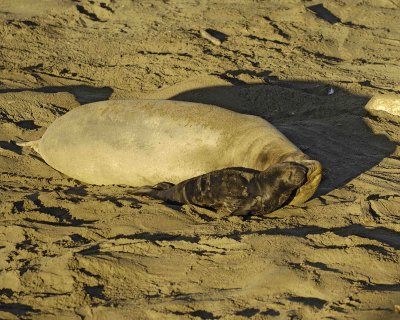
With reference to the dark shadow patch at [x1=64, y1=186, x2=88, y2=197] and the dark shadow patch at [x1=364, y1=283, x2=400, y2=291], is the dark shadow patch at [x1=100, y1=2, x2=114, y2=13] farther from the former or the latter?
the dark shadow patch at [x1=364, y1=283, x2=400, y2=291]

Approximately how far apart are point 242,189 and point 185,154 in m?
0.66

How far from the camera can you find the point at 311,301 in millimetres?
3816

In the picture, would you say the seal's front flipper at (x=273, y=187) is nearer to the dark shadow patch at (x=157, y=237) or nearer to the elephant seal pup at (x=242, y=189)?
the elephant seal pup at (x=242, y=189)

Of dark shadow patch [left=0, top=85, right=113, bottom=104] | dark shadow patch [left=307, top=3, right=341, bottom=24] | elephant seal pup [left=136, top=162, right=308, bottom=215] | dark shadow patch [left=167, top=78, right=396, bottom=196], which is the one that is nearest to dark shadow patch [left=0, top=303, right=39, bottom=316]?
elephant seal pup [left=136, top=162, right=308, bottom=215]

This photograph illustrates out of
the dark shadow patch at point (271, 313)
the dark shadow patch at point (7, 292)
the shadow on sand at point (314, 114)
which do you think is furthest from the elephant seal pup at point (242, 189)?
the dark shadow patch at point (7, 292)

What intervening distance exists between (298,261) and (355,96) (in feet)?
11.6

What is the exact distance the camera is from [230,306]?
12.4 ft

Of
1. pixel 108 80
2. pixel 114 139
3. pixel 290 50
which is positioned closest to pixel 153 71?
pixel 108 80

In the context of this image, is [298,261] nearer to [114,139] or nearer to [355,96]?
[114,139]

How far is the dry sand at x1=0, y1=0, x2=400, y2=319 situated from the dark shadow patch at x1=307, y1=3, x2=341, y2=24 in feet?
0.08

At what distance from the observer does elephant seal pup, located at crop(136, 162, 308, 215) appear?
15.8ft

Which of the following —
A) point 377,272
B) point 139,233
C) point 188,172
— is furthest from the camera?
point 188,172

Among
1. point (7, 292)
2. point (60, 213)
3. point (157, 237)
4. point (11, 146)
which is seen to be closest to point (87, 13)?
point (11, 146)

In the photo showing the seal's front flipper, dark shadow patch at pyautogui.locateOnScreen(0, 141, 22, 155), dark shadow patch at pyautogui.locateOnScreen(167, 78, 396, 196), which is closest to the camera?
the seal's front flipper
